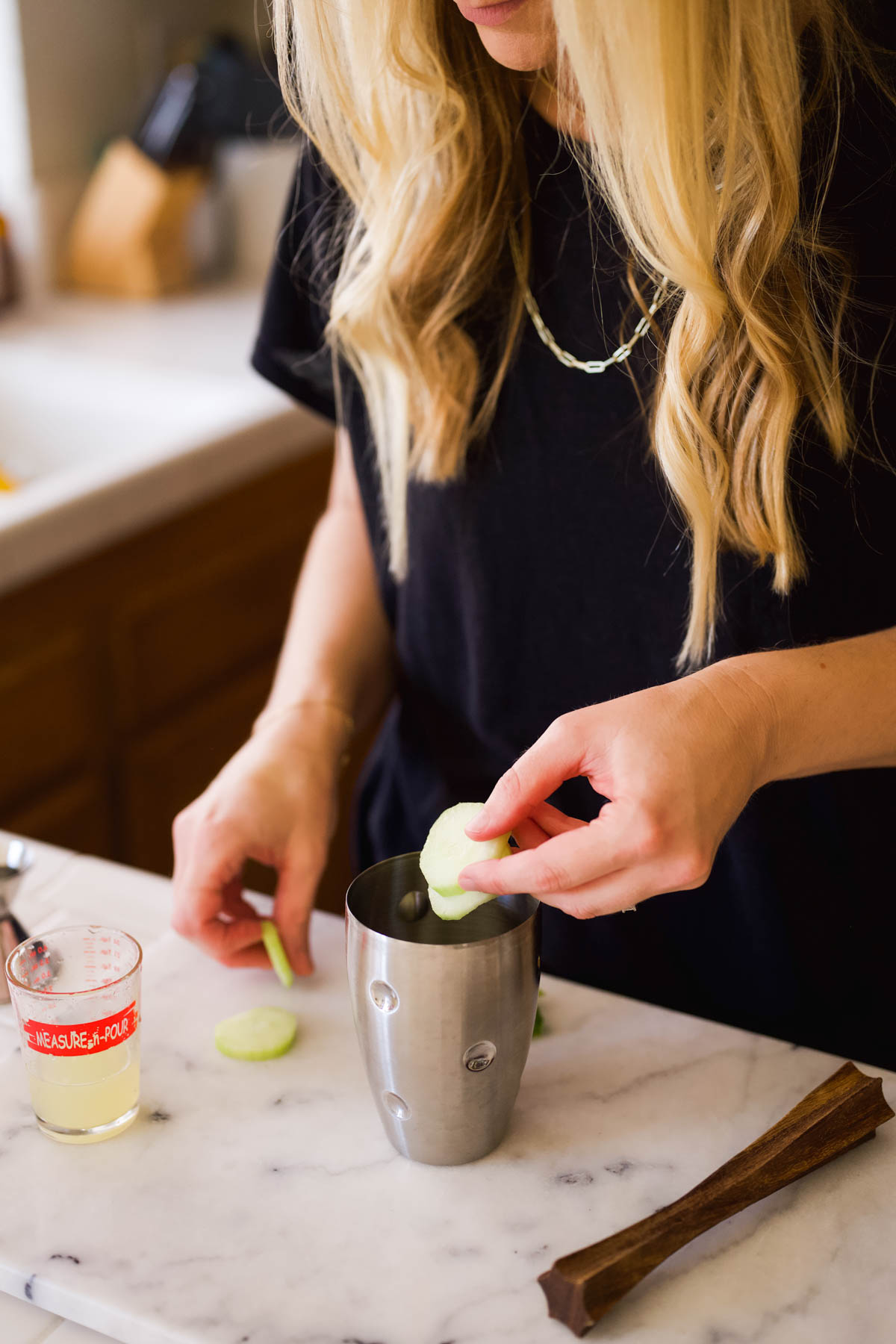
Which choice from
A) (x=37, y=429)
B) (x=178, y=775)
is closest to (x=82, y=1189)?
(x=178, y=775)

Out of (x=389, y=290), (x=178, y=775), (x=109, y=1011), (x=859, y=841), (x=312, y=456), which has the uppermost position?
(x=389, y=290)

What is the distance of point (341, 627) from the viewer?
113cm

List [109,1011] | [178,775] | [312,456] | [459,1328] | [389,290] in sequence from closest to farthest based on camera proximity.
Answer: [459,1328]
[109,1011]
[389,290]
[178,775]
[312,456]

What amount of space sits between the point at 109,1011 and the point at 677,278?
52 cm

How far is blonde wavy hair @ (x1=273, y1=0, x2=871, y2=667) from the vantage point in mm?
705

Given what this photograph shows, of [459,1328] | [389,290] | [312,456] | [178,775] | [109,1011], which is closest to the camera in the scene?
[459,1328]

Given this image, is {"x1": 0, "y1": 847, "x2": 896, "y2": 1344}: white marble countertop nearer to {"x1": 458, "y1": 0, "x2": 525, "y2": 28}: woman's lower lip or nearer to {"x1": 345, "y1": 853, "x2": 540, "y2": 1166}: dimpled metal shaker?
{"x1": 345, "y1": 853, "x2": 540, "y2": 1166}: dimpled metal shaker

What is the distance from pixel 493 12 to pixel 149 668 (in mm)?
1131

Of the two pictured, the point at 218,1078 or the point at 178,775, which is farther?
the point at 178,775

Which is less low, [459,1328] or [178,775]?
[459,1328]

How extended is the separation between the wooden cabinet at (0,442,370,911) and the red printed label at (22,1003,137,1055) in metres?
0.86

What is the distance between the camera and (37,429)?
207cm

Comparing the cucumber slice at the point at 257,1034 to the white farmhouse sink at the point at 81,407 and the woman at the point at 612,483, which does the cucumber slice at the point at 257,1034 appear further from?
the white farmhouse sink at the point at 81,407

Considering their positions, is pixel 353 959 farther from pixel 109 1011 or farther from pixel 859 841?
pixel 859 841
